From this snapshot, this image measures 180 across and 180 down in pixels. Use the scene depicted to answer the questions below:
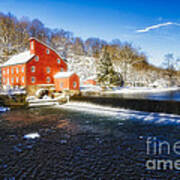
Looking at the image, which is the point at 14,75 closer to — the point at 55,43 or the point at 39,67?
the point at 39,67

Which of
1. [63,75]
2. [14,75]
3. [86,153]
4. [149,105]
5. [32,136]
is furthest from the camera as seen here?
[14,75]

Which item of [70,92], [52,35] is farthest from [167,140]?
[52,35]

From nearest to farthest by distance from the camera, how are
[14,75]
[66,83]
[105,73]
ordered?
[66,83] → [14,75] → [105,73]

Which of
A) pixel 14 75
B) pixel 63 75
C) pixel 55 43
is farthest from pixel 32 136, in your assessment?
pixel 55 43

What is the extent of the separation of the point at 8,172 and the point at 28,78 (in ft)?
90.6

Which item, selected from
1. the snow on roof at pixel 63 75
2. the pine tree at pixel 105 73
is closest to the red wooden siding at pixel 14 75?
the snow on roof at pixel 63 75

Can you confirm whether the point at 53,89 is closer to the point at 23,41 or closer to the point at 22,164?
the point at 22,164

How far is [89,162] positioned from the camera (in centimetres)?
619

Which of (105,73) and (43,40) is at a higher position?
(43,40)

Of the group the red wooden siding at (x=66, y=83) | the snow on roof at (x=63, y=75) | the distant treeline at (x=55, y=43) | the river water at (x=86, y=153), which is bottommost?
the river water at (x=86, y=153)

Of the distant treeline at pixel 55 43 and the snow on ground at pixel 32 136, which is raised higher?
the distant treeline at pixel 55 43

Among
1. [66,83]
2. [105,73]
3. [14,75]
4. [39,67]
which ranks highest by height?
[39,67]

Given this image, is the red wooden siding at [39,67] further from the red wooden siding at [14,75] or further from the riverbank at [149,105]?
the riverbank at [149,105]

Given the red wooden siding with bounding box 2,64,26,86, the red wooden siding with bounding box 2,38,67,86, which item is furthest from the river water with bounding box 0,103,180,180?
the red wooden siding with bounding box 2,64,26,86
